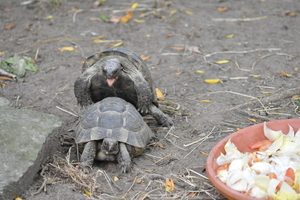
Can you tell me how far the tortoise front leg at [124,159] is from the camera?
3461mm

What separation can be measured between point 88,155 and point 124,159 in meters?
0.33

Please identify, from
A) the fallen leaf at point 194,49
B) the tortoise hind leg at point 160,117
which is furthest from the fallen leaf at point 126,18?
the tortoise hind leg at point 160,117

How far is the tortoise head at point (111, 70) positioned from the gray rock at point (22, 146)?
2.28ft

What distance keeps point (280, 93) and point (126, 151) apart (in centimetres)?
229

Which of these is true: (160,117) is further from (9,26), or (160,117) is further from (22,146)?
(9,26)

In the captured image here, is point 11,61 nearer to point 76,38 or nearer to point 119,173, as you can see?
point 76,38

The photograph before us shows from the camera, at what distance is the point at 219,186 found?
9.30ft

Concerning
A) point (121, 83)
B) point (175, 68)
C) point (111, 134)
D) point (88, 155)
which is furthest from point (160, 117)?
point (175, 68)

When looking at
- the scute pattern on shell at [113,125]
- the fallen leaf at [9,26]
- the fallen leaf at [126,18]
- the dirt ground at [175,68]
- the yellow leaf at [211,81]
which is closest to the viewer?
the dirt ground at [175,68]

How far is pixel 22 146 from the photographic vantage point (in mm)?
3182

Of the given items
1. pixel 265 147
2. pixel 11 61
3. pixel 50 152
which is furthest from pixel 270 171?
pixel 11 61

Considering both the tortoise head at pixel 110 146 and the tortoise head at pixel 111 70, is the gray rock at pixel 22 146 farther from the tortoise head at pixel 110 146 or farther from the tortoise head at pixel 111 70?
the tortoise head at pixel 111 70

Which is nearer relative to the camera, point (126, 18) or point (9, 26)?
point (9, 26)

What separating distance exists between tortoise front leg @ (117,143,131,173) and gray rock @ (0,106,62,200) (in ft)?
1.97
